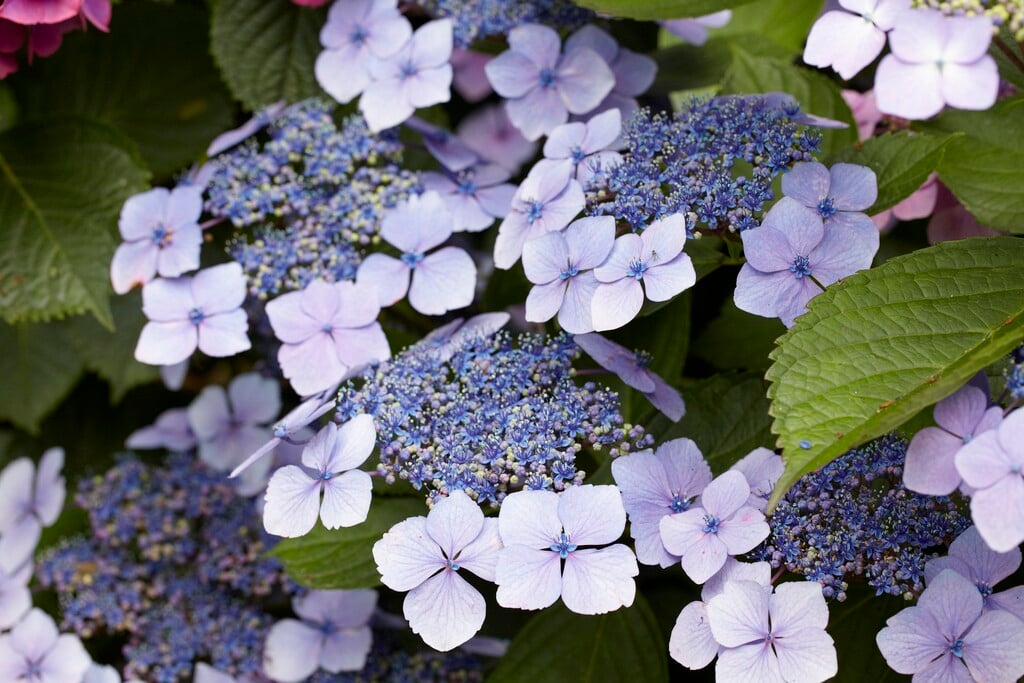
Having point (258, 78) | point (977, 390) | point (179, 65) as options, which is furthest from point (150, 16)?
point (977, 390)

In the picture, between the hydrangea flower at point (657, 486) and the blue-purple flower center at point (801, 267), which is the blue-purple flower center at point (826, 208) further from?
the hydrangea flower at point (657, 486)

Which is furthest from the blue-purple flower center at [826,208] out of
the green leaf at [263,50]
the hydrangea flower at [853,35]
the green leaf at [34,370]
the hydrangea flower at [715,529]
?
the green leaf at [34,370]

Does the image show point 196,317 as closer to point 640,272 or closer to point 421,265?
point 421,265

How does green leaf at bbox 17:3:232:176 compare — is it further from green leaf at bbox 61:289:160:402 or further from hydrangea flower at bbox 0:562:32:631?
hydrangea flower at bbox 0:562:32:631

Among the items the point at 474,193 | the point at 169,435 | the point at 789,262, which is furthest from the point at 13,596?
the point at 789,262

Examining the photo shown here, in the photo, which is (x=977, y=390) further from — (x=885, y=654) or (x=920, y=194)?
(x=920, y=194)

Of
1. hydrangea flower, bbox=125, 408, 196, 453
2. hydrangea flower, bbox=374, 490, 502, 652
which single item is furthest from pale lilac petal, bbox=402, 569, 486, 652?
hydrangea flower, bbox=125, 408, 196, 453
